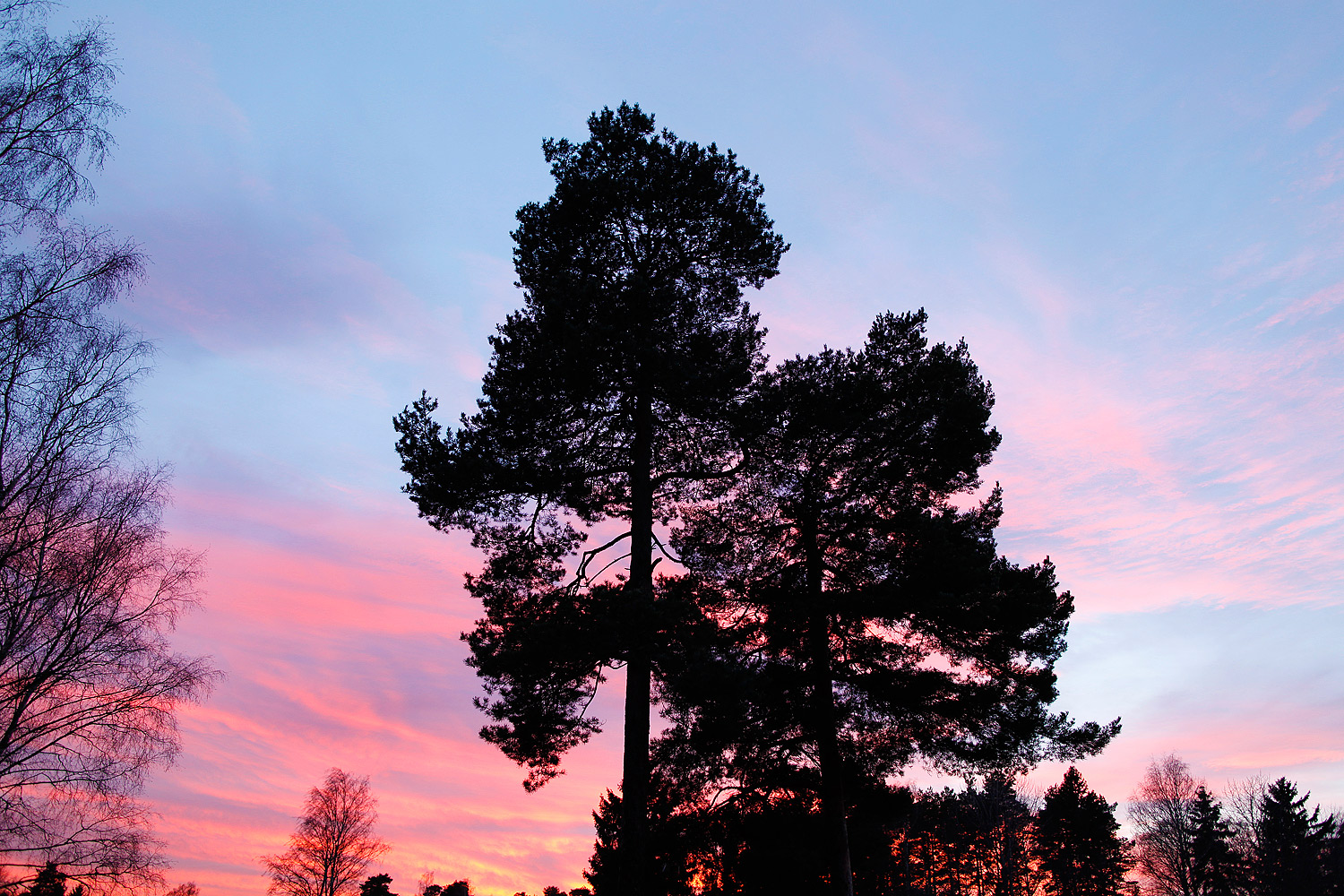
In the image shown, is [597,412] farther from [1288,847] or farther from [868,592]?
[1288,847]

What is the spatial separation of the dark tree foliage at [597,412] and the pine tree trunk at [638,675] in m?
0.04

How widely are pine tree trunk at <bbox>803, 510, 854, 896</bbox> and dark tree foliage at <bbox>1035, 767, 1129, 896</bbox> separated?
153ft

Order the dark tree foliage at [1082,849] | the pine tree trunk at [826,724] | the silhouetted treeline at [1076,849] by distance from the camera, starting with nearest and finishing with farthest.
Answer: the pine tree trunk at [826,724] → the silhouetted treeline at [1076,849] → the dark tree foliage at [1082,849]

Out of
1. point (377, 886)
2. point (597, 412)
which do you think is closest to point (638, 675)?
point (597, 412)

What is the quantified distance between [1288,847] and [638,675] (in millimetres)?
58566

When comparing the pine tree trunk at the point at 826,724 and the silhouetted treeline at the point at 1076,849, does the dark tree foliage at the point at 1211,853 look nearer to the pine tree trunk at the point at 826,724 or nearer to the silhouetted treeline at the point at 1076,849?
the silhouetted treeline at the point at 1076,849

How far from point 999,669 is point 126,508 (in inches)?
809

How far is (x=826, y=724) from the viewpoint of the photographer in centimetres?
1703

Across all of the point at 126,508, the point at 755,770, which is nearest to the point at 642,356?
the point at 755,770

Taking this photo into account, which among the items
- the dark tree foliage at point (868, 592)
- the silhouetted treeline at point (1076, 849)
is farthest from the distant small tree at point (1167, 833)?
the dark tree foliage at point (868, 592)

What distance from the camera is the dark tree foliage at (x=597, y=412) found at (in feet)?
46.4

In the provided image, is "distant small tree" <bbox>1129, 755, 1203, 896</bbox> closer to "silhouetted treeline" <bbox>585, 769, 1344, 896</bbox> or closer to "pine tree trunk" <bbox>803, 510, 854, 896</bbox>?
"silhouetted treeline" <bbox>585, 769, 1344, 896</bbox>

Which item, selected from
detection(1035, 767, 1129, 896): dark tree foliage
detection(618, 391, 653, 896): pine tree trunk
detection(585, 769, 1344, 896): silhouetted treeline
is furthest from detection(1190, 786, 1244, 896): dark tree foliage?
detection(618, 391, 653, 896): pine tree trunk

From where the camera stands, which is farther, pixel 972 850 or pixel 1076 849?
pixel 972 850
